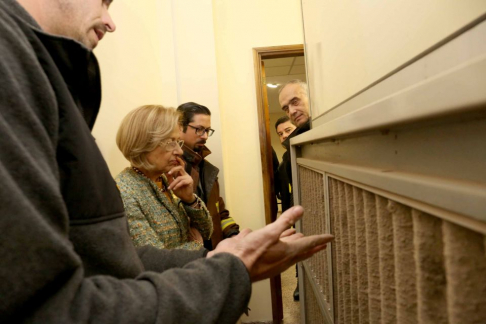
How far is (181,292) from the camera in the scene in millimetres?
373

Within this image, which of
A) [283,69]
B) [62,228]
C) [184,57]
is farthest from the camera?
[283,69]

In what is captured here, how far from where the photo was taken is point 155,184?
1.14 metres

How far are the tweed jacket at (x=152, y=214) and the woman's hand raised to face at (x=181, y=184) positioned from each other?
1.7 inches

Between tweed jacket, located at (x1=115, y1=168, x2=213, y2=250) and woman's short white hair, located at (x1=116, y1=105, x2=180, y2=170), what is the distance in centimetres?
6

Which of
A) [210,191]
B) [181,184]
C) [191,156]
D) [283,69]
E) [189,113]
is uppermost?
[283,69]

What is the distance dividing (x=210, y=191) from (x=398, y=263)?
146 centimetres

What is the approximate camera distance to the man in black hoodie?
282 millimetres

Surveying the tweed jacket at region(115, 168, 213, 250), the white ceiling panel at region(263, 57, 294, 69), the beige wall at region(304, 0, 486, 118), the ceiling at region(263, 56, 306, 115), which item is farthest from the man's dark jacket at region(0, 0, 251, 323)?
the white ceiling panel at region(263, 57, 294, 69)

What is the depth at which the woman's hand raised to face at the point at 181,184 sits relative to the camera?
1233mm

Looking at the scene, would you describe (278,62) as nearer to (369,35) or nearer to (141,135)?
(141,135)

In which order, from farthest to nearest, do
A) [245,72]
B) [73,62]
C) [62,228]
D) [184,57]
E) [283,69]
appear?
[283,69]
[245,72]
[184,57]
[73,62]
[62,228]

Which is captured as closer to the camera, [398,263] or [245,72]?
[398,263]

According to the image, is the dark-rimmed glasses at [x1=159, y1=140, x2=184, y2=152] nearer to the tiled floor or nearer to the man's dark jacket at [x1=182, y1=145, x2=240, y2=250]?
the man's dark jacket at [x1=182, y1=145, x2=240, y2=250]

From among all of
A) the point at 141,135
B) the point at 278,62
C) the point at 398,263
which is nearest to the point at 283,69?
the point at 278,62
